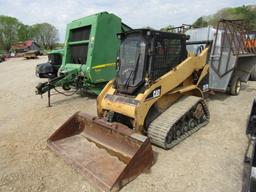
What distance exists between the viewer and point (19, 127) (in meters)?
5.84

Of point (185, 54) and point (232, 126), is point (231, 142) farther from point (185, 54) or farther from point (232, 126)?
point (185, 54)

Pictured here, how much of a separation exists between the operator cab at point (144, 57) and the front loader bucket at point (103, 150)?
2.85 ft

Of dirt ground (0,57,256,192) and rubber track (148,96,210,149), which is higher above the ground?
rubber track (148,96,210,149)

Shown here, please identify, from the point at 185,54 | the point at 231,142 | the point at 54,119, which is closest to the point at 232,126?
the point at 231,142

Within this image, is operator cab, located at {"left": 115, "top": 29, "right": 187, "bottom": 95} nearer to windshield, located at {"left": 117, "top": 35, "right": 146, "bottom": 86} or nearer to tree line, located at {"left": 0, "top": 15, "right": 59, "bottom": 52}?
windshield, located at {"left": 117, "top": 35, "right": 146, "bottom": 86}

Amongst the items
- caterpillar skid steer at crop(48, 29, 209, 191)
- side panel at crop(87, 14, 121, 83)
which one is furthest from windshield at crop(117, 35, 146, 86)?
side panel at crop(87, 14, 121, 83)

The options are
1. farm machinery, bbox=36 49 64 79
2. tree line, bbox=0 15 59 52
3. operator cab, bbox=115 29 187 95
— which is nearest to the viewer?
operator cab, bbox=115 29 187 95

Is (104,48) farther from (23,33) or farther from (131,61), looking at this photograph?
(23,33)

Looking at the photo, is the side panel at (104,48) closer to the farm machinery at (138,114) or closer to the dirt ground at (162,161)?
the dirt ground at (162,161)

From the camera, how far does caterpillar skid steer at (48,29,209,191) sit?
3.84 metres

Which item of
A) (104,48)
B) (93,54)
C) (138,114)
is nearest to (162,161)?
(138,114)

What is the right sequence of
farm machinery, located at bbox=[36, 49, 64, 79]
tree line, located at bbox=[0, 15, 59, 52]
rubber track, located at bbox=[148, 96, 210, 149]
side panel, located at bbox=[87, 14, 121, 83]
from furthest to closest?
1. tree line, located at bbox=[0, 15, 59, 52]
2. farm machinery, located at bbox=[36, 49, 64, 79]
3. side panel, located at bbox=[87, 14, 121, 83]
4. rubber track, located at bbox=[148, 96, 210, 149]

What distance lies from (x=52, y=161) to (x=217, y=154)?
269 centimetres

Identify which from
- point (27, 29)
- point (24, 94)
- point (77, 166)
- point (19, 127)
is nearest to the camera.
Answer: point (77, 166)
